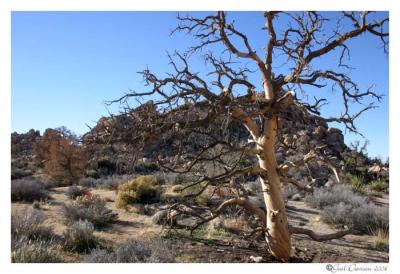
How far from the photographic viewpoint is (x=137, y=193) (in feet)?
43.1

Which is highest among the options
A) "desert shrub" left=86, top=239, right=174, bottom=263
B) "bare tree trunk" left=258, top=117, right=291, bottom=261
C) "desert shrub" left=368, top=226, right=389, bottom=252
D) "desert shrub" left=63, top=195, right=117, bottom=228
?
"bare tree trunk" left=258, top=117, right=291, bottom=261

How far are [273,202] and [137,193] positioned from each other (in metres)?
8.20

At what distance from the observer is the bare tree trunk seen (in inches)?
224

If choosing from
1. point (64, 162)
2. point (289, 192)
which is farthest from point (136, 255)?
point (64, 162)

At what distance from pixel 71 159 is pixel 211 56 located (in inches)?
637

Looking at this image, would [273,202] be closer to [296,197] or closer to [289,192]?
[296,197]

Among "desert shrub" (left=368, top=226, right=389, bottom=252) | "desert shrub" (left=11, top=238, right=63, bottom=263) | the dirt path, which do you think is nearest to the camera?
"desert shrub" (left=11, top=238, right=63, bottom=263)

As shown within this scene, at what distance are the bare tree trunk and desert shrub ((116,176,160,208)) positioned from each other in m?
7.44

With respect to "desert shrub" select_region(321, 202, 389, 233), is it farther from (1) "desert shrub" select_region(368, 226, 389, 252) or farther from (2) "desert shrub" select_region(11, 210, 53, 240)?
(2) "desert shrub" select_region(11, 210, 53, 240)

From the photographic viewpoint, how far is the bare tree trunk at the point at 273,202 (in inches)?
224

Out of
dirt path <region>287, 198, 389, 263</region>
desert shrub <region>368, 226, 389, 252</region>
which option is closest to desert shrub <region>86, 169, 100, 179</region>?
dirt path <region>287, 198, 389, 263</region>
